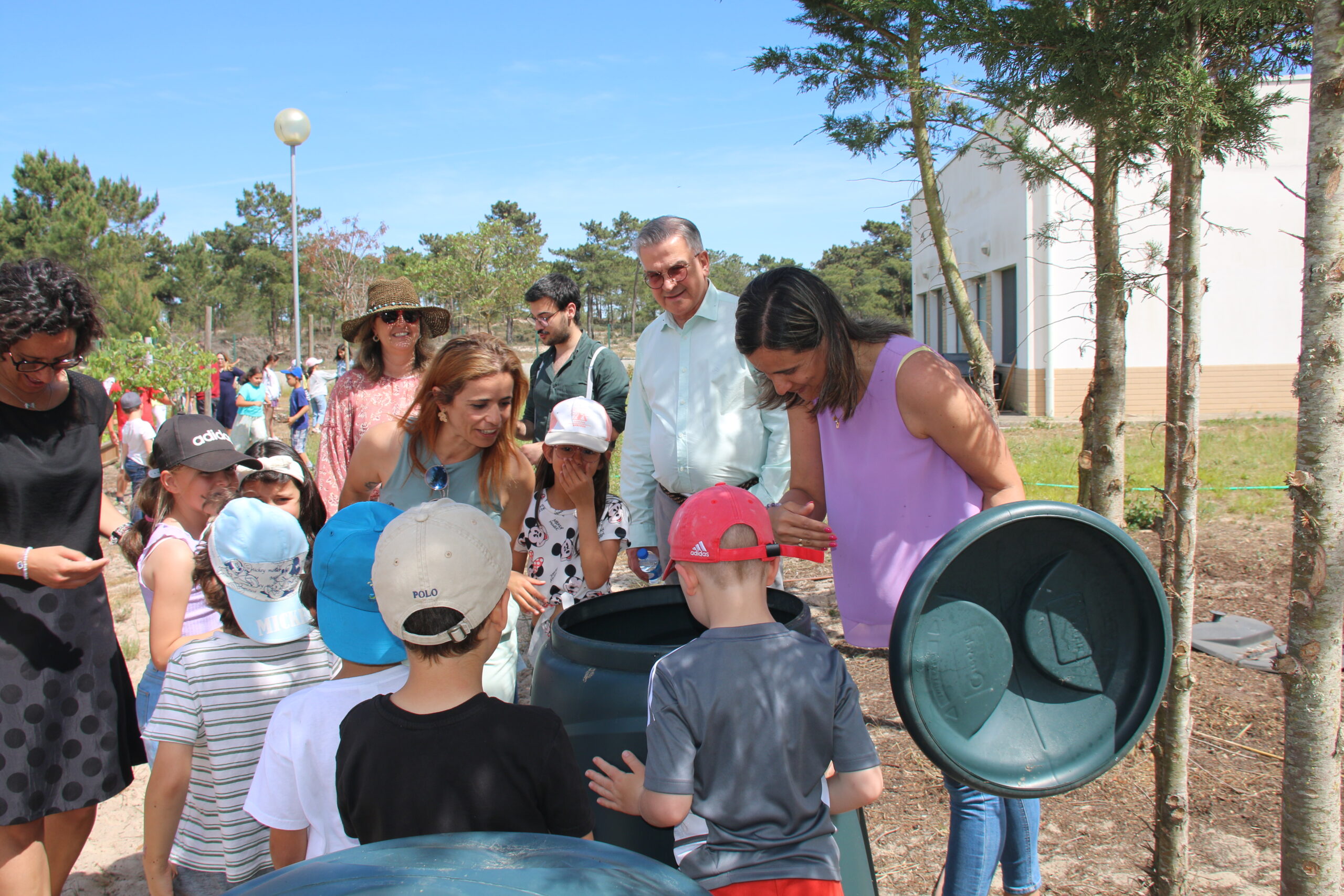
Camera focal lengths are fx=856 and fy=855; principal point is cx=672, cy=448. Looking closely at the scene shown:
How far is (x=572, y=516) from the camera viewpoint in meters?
3.00

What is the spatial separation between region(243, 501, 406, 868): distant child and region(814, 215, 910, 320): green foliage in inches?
1360

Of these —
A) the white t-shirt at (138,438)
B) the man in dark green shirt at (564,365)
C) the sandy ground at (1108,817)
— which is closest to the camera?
the sandy ground at (1108,817)

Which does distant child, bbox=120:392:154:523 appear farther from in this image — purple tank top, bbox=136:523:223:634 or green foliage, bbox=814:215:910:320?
green foliage, bbox=814:215:910:320

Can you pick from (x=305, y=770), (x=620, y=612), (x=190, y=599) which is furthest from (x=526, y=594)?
(x=190, y=599)

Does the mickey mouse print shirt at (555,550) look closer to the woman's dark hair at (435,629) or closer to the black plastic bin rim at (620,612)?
the black plastic bin rim at (620,612)

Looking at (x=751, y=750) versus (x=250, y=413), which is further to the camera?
(x=250, y=413)

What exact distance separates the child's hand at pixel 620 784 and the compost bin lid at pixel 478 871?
35 cm

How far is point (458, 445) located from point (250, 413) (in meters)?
9.85

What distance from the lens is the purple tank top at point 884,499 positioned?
6.39 feet

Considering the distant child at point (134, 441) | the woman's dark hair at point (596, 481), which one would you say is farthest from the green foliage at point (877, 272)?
the woman's dark hair at point (596, 481)

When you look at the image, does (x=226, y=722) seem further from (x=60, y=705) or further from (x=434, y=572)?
(x=434, y=572)

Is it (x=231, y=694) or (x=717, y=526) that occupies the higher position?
(x=717, y=526)

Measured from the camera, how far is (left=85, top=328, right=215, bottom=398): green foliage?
Result: 38.0ft

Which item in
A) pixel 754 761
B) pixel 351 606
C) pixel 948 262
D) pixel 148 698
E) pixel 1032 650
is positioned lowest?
pixel 148 698
